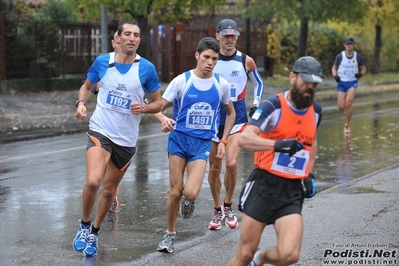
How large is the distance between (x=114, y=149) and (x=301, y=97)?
8.23 ft

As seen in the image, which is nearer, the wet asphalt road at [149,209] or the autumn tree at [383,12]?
the wet asphalt road at [149,209]

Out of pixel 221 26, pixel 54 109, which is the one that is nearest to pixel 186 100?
pixel 221 26

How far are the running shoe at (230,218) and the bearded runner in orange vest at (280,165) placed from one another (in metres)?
2.72

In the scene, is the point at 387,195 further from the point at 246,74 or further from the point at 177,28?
the point at 177,28

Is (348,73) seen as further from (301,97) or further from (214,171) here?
(301,97)

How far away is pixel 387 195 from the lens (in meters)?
10.9

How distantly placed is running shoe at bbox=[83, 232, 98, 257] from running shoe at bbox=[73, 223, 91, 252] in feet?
0.18

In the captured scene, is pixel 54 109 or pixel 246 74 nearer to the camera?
pixel 246 74

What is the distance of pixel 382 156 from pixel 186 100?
710 centimetres

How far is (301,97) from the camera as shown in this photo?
6.22 m

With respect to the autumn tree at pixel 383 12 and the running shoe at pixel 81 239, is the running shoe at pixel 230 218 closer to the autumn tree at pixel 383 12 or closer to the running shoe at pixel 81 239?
the running shoe at pixel 81 239

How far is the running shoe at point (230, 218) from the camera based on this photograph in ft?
30.0

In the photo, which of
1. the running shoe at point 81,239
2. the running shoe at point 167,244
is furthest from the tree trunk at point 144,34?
the running shoe at point 167,244

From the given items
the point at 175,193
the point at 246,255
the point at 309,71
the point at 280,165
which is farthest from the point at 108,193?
the point at 309,71
